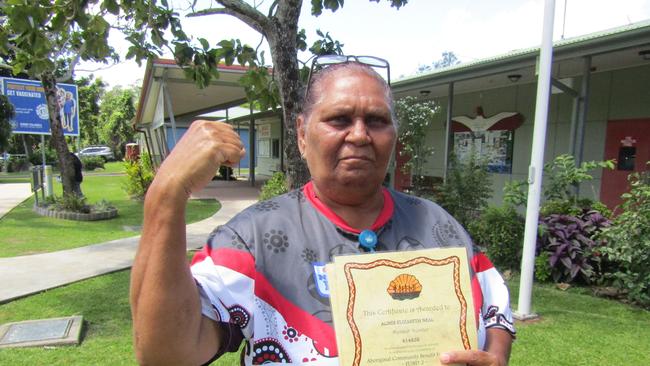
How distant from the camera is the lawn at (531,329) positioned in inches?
139

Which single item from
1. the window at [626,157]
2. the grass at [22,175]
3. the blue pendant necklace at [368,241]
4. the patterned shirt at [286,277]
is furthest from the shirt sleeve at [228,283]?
the grass at [22,175]

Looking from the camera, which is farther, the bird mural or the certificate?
the bird mural

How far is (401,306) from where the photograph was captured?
1.14 meters

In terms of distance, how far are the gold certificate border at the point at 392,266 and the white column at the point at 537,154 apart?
328cm

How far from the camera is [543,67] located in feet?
13.2

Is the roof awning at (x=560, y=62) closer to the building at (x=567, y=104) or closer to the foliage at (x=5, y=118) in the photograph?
the building at (x=567, y=104)

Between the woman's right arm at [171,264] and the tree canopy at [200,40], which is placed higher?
the tree canopy at [200,40]

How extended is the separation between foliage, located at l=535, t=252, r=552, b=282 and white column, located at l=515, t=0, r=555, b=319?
4.37 ft

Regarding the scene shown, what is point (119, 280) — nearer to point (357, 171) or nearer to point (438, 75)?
point (357, 171)

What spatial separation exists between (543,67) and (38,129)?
12.1 meters

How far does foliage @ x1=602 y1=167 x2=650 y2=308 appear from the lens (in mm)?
4641

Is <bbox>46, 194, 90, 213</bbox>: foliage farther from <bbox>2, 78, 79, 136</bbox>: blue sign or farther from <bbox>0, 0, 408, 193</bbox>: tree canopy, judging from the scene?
<bbox>0, 0, 408, 193</bbox>: tree canopy

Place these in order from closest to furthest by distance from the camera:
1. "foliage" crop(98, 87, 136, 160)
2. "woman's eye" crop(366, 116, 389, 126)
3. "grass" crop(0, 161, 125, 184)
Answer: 1. "woman's eye" crop(366, 116, 389, 126)
2. "grass" crop(0, 161, 125, 184)
3. "foliage" crop(98, 87, 136, 160)

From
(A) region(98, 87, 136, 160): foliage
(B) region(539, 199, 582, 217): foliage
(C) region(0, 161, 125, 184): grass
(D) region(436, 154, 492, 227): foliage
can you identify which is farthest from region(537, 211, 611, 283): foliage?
(A) region(98, 87, 136, 160): foliage
